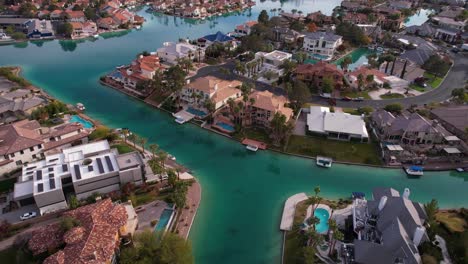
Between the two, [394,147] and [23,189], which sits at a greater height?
[394,147]

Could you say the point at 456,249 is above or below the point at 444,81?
below

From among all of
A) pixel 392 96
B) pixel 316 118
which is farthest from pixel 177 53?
pixel 392 96

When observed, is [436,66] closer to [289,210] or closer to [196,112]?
[196,112]

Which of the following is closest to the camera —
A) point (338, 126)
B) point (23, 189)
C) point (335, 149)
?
point (23, 189)

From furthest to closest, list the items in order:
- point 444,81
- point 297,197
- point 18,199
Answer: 1. point 444,81
2. point 297,197
3. point 18,199

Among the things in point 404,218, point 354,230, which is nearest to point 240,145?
point 354,230

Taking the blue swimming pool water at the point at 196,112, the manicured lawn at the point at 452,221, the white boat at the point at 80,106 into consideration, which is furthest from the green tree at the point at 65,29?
the manicured lawn at the point at 452,221

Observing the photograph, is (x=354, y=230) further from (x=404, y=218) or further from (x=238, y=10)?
(x=238, y=10)

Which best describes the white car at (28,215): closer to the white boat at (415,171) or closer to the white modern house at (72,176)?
the white modern house at (72,176)
